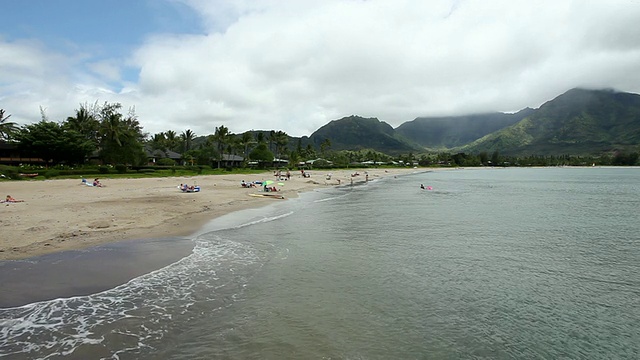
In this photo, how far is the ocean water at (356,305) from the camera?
291 inches

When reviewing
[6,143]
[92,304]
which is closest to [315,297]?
[92,304]

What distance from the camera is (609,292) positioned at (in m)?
11.2

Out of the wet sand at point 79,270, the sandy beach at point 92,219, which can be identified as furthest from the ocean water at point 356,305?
the sandy beach at point 92,219

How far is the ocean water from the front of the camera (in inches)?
291

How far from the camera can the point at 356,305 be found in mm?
9719

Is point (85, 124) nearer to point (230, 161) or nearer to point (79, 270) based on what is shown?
point (230, 161)

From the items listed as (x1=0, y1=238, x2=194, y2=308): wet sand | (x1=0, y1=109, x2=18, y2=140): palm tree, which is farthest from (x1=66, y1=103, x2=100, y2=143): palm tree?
(x1=0, y1=238, x2=194, y2=308): wet sand

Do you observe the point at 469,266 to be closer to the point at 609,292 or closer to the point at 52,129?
the point at 609,292

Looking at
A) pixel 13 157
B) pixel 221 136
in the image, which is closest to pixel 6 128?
pixel 13 157

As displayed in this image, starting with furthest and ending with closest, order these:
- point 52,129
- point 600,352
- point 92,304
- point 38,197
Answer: point 52,129 → point 38,197 → point 92,304 → point 600,352

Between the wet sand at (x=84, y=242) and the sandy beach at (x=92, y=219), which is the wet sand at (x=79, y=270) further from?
the sandy beach at (x=92, y=219)

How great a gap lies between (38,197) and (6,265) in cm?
1860

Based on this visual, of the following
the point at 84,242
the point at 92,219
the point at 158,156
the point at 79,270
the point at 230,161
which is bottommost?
the point at 79,270

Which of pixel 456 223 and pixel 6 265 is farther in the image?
pixel 456 223
